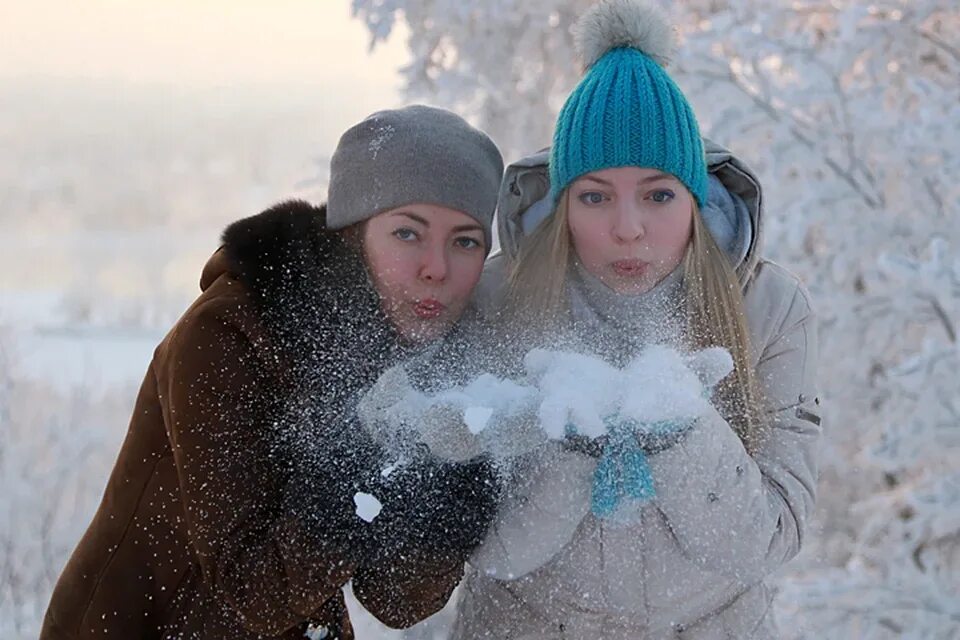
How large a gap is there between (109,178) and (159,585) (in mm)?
8673

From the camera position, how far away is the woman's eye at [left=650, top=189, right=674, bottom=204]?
2.00 meters

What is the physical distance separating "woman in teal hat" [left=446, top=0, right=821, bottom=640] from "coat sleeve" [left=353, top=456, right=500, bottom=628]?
6 centimetres

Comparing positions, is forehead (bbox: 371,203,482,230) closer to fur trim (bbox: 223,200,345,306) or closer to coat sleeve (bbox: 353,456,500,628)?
fur trim (bbox: 223,200,345,306)

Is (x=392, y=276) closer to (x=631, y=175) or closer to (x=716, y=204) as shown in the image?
(x=631, y=175)

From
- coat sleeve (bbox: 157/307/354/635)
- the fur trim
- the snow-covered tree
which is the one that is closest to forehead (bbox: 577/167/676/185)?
the fur trim

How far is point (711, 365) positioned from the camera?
177cm

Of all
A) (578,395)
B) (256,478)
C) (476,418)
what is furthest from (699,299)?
(256,478)

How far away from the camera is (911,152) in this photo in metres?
4.99

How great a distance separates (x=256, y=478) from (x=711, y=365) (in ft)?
2.26

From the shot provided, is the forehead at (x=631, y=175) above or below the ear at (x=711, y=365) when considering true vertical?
above

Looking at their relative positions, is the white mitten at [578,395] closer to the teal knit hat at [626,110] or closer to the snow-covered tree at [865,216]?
the teal knit hat at [626,110]

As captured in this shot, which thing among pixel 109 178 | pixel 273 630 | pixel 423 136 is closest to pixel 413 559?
pixel 273 630

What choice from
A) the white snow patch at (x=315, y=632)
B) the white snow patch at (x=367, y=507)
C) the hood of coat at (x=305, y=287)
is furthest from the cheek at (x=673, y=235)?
the white snow patch at (x=315, y=632)

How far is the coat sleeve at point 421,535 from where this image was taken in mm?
1771
